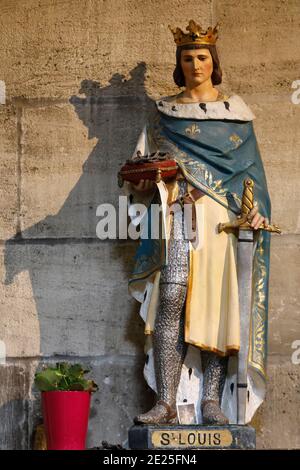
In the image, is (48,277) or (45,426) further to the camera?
(48,277)

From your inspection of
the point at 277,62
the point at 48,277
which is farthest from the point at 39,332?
the point at 277,62

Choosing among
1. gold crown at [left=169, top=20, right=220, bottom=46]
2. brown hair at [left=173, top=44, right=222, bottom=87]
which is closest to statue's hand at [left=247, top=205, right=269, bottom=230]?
brown hair at [left=173, top=44, right=222, bottom=87]

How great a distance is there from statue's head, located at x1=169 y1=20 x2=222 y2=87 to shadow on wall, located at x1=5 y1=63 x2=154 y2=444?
54 centimetres

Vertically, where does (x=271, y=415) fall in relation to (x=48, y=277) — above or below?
below

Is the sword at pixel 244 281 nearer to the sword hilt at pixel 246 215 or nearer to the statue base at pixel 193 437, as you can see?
the sword hilt at pixel 246 215

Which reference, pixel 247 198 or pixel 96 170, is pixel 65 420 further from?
pixel 96 170

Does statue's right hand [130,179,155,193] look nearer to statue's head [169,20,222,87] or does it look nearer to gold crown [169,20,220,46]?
statue's head [169,20,222,87]

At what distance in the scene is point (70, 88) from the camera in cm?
942

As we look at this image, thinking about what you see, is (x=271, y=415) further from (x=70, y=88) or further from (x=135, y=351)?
(x=70, y=88)

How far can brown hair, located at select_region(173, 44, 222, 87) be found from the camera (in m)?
8.80

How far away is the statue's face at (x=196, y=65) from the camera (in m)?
8.80

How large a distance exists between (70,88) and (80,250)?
2.60ft

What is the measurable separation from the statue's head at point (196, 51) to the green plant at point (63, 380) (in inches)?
55.2

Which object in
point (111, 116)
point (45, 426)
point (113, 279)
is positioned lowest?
point (45, 426)
